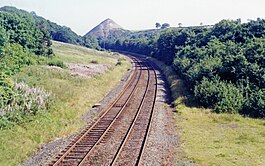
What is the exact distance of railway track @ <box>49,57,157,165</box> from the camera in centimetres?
1664

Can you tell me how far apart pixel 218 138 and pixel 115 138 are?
592cm

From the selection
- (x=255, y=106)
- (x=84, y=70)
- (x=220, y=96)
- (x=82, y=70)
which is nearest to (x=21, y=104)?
(x=220, y=96)

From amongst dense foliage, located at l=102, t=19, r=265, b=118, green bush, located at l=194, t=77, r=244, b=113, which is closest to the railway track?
green bush, located at l=194, t=77, r=244, b=113

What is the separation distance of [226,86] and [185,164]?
14.9 m

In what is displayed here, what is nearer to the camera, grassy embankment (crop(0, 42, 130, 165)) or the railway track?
the railway track

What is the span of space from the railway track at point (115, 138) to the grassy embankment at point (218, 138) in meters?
2.38

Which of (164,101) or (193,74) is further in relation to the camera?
(193,74)

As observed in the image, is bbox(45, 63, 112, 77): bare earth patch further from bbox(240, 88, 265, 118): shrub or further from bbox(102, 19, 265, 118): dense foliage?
bbox(240, 88, 265, 118): shrub

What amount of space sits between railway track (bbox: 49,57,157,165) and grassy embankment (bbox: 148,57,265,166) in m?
2.38

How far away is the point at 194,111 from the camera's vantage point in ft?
88.6

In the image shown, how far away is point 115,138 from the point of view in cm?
2031

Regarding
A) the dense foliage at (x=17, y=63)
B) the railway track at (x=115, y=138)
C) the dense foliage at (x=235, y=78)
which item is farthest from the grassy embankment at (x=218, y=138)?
the dense foliage at (x=17, y=63)

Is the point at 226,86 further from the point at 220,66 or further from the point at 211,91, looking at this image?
the point at 220,66

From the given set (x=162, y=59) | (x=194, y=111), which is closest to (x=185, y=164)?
(x=194, y=111)
